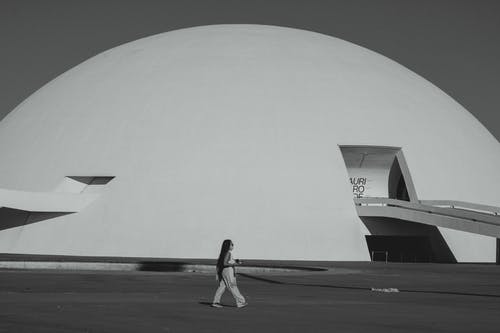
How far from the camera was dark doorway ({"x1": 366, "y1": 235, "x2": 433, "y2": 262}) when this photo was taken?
144 feet

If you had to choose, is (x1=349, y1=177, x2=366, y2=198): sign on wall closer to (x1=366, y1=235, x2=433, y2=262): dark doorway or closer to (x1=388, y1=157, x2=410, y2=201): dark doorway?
(x1=388, y1=157, x2=410, y2=201): dark doorway

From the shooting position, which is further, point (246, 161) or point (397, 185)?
point (397, 185)

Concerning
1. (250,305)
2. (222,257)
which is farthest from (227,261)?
(250,305)

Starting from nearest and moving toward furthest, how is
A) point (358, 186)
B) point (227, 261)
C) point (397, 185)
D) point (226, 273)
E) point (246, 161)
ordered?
point (226, 273)
point (227, 261)
point (246, 161)
point (358, 186)
point (397, 185)

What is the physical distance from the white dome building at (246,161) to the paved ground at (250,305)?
48.8ft

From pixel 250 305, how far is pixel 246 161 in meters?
25.0

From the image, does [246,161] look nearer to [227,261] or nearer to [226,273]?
[227,261]

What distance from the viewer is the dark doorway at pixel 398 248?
43.8 meters

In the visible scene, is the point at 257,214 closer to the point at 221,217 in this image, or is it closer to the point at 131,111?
the point at 221,217

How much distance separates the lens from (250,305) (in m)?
15.6

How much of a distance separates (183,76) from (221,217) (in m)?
8.40

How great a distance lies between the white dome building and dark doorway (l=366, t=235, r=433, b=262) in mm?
83

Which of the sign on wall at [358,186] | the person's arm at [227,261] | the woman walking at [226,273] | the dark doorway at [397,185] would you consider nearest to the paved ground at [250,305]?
the woman walking at [226,273]

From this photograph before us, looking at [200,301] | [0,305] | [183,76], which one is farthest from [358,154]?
[0,305]
